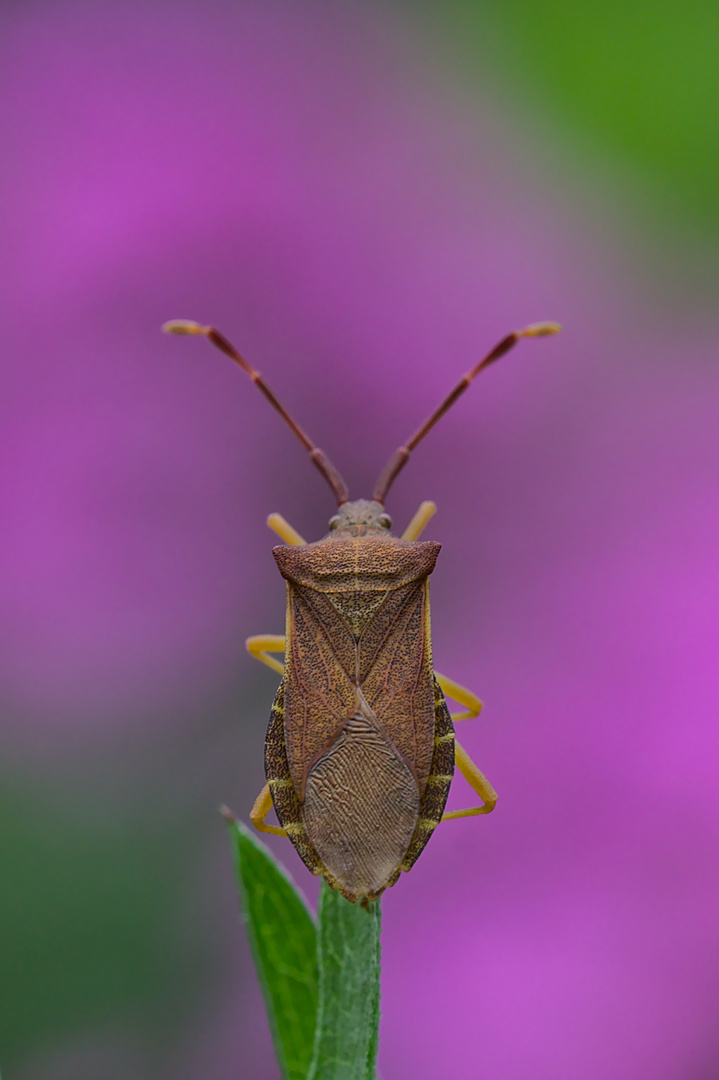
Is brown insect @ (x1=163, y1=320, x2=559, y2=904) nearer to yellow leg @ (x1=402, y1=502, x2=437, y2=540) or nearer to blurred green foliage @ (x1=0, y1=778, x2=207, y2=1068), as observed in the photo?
yellow leg @ (x1=402, y1=502, x2=437, y2=540)

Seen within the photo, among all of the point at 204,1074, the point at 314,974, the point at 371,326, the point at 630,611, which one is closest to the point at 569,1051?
the point at 204,1074

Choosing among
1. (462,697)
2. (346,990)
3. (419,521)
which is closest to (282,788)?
(462,697)

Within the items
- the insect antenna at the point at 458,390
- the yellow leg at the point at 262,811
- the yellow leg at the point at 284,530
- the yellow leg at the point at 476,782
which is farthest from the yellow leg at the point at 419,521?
the yellow leg at the point at 262,811

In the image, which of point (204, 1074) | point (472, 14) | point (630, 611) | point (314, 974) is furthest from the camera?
point (472, 14)

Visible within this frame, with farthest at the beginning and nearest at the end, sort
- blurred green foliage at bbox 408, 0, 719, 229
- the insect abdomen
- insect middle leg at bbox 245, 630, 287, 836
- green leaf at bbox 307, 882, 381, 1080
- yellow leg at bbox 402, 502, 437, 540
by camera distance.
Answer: blurred green foliage at bbox 408, 0, 719, 229, yellow leg at bbox 402, 502, 437, 540, insect middle leg at bbox 245, 630, 287, 836, the insect abdomen, green leaf at bbox 307, 882, 381, 1080

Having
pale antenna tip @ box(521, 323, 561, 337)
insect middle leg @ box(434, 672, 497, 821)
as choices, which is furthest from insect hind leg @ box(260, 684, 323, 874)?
pale antenna tip @ box(521, 323, 561, 337)

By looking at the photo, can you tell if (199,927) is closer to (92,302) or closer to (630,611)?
(630,611)
